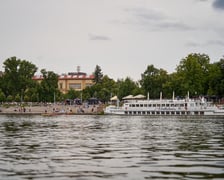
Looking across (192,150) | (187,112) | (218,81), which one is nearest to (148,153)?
(192,150)

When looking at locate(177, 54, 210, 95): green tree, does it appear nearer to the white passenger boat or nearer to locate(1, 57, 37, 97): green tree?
the white passenger boat

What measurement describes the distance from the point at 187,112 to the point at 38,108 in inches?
1843

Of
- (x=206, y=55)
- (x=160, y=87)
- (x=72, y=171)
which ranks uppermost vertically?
(x=206, y=55)

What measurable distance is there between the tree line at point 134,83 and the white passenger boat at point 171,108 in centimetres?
1235

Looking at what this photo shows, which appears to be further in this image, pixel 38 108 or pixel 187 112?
pixel 38 108

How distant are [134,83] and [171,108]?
60.5 meters

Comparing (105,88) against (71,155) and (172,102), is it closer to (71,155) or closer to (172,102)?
(172,102)

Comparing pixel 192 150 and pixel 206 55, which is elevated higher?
pixel 206 55

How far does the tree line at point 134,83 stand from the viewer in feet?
396

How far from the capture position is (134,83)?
167125 millimetres

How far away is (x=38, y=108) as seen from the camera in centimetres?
13625

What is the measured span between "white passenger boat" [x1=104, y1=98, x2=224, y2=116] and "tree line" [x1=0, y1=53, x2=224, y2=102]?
12353mm

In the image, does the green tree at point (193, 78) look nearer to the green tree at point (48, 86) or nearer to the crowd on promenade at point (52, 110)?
the crowd on promenade at point (52, 110)

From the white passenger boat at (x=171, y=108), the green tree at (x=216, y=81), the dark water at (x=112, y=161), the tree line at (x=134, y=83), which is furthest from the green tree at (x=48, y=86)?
the dark water at (x=112, y=161)
